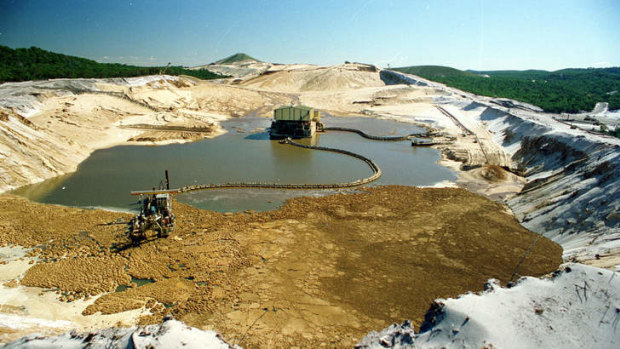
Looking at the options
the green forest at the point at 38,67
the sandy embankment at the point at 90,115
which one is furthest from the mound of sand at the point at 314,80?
the green forest at the point at 38,67

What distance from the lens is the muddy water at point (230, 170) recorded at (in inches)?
856

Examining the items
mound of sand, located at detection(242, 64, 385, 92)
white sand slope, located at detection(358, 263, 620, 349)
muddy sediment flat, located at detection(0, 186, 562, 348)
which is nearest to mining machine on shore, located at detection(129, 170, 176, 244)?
muddy sediment flat, located at detection(0, 186, 562, 348)

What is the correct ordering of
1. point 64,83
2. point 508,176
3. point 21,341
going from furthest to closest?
point 64,83 < point 508,176 < point 21,341

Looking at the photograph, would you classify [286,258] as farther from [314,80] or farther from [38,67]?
[314,80]

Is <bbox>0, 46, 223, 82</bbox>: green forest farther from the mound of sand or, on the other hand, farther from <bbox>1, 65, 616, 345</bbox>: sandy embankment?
<bbox>1, 65, 616, 345</bbox>: sandy embankment

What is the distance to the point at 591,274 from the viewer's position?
899 centimetres

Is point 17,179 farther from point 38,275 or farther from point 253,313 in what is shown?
point 253,313

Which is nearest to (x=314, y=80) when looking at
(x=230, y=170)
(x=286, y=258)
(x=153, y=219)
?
(x=230, y=170)

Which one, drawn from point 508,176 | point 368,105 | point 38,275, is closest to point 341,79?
point 368,105

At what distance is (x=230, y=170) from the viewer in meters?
28.2

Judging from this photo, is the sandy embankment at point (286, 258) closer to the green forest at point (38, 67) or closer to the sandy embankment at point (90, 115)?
the sandy embankment at point (90, 115)

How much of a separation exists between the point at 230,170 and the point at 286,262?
15.7 metres

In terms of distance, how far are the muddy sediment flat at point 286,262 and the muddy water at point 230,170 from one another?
2.00 m

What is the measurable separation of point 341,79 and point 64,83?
206 feet
